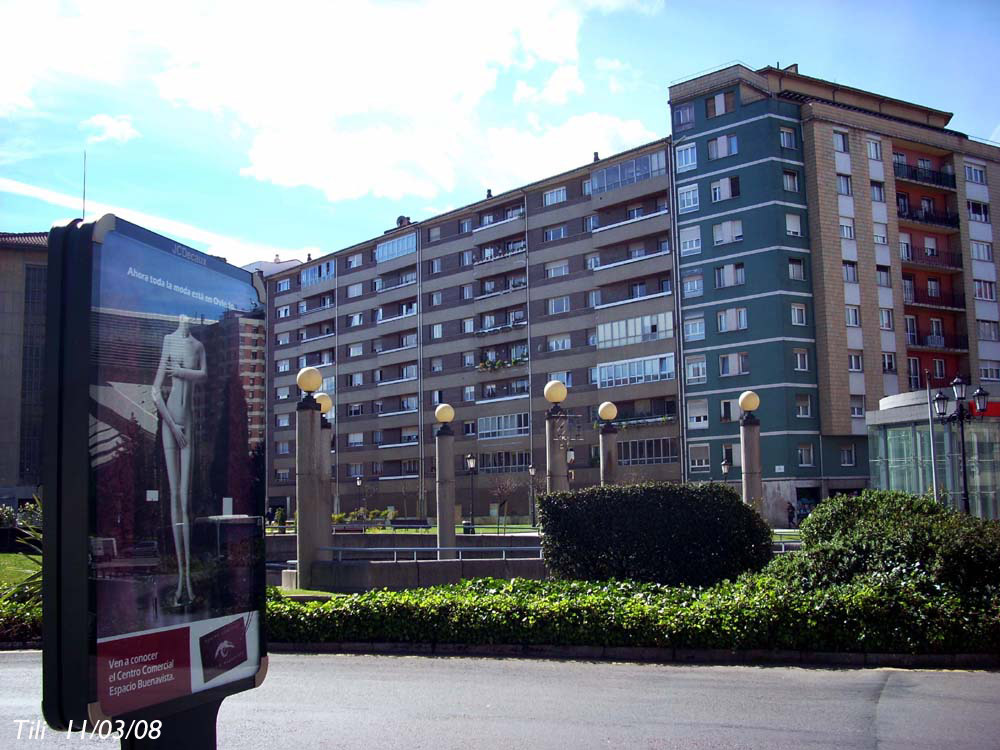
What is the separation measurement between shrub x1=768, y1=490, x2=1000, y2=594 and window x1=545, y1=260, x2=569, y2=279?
173ft

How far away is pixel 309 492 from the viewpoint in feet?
61.3

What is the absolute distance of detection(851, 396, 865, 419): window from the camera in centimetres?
5597

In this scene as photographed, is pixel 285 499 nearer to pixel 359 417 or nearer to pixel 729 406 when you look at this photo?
pixel 359 417

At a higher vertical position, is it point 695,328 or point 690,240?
point 690,240

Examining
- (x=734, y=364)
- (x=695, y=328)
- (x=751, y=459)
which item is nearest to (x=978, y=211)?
(x=734, y=364)

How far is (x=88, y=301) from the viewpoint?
3121mm

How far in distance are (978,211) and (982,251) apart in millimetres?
2825

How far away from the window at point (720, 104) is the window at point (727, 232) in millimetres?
7013

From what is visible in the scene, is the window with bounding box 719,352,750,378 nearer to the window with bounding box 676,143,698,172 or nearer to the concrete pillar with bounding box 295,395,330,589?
the window with bounding box 676,143,698,172

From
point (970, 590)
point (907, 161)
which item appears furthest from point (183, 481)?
point (907, 161)

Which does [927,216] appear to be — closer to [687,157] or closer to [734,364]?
[687,157]

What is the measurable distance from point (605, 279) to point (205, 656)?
61.0 metres

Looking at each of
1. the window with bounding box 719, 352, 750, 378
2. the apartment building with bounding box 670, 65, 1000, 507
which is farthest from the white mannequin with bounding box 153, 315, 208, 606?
the window with bounding box 719, 352, 750, 378

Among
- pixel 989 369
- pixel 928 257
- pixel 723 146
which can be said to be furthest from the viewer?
pixel 989 369
